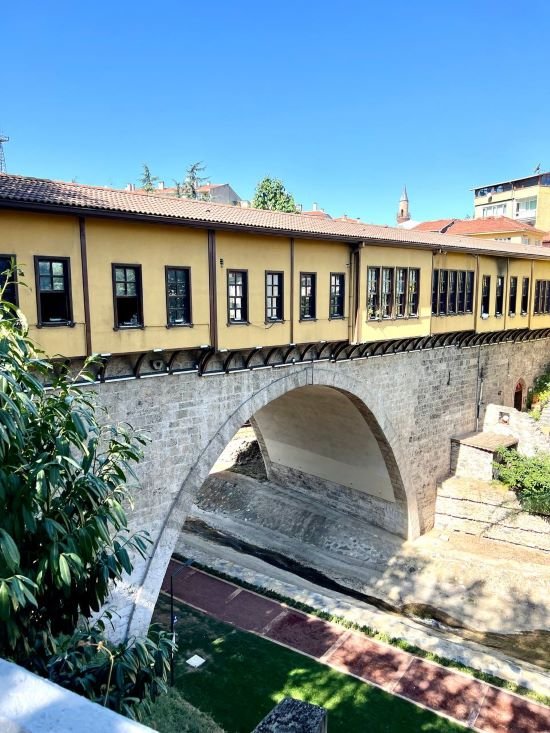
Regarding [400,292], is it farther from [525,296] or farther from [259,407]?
[525,296]

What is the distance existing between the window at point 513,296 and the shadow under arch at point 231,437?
8.72 m

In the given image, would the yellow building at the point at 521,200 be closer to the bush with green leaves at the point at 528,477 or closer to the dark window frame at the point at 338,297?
the bush with green leaves at the point at 528,477

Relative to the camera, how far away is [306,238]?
15.3 m

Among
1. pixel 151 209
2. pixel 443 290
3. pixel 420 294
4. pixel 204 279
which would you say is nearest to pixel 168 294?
pixel 204 279

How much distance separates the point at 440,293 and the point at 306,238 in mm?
7827

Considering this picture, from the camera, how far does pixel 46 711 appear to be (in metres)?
1.93

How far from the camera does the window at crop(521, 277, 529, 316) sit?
25688 millimetres

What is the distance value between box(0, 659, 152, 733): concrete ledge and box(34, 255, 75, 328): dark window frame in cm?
936

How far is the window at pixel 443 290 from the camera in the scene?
20938mm

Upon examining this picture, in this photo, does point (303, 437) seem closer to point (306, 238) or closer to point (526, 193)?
point (306, 238)

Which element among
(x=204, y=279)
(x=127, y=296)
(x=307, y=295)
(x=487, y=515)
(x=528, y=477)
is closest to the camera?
(x=127, y=296)

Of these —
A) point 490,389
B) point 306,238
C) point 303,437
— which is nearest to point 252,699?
point 306,238

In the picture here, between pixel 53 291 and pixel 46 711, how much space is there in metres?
9.86

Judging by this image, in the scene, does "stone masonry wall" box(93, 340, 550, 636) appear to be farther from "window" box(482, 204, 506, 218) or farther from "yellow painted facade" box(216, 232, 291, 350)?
"window" box(482, 204, 506, 218)
